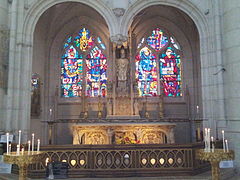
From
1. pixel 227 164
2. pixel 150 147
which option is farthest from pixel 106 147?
pixel 227 164

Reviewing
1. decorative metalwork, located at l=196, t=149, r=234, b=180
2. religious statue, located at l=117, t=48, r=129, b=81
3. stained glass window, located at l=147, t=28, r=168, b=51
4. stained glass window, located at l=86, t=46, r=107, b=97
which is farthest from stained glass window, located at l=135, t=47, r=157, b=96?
decorative metalwork, located at l=196, t=149, r=234, b=180

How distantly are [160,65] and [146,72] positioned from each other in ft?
2.95

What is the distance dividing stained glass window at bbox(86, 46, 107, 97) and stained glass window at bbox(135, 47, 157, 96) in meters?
1.84

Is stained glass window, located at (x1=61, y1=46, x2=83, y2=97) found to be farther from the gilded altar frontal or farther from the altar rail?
the altar rail

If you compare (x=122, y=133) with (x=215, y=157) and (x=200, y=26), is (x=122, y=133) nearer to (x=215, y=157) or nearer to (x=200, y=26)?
(x=200, y=26)

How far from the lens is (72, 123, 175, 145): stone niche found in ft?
32.4

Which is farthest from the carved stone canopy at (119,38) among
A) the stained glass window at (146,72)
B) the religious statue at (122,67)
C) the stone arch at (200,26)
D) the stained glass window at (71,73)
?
the stained glass window at (71,73)

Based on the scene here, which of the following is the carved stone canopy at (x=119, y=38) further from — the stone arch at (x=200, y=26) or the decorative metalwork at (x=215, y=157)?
the decorative metalwork at (x=215, y=157)

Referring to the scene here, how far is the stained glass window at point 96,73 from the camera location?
44.1ft

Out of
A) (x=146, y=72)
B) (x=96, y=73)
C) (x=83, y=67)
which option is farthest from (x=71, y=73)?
(x=146, y=72)

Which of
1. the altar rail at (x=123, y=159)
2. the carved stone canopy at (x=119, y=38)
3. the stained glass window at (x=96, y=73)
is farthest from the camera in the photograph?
the stained glass window at (x=96, y=73)

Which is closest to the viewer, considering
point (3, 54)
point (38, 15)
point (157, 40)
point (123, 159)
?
point (123, 159)

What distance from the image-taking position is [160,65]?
13828 millimetres

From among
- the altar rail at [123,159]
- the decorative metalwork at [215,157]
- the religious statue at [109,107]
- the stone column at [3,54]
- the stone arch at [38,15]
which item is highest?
the stone arch at [38,15]
